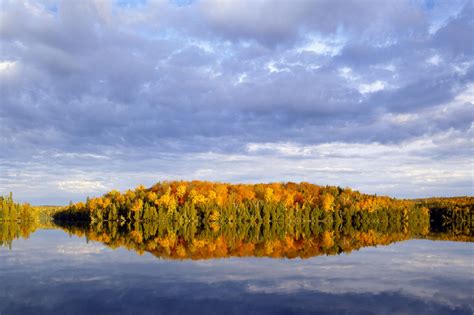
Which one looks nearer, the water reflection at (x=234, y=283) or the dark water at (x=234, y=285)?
the dark water at (x=234, y=285)

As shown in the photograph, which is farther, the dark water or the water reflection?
the water reflection

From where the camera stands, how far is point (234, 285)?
37500 millimetres

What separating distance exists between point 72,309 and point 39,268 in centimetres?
2150

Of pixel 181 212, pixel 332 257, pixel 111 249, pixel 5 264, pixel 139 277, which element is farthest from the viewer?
pixel 181 212

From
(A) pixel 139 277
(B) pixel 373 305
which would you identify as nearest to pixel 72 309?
(A) pixel 139 277

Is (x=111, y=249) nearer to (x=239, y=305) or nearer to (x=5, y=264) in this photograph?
(x=5, y=264)

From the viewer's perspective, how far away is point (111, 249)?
6962 cm

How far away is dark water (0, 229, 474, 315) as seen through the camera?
2952 centimetres

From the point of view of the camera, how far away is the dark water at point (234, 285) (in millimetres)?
29516

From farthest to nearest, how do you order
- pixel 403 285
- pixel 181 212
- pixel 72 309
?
pixel 181 212 < pixel 403 285 < pixel 72 309

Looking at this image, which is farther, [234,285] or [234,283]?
[234,283]

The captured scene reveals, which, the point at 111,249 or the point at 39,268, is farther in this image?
the point at 111,249

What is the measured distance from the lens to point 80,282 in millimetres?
38750

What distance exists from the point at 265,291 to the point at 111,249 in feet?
135
